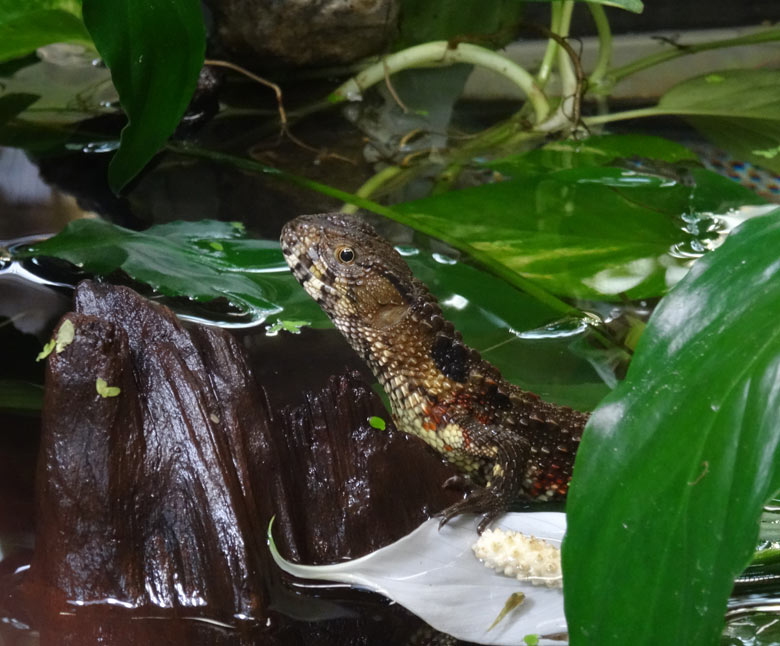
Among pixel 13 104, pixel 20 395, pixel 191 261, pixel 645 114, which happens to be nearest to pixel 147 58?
pixel 191 261

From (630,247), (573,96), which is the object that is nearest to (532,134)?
(573,96)

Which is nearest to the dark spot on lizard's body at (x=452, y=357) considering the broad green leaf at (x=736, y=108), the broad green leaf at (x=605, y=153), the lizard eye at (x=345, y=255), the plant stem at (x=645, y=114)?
the lizard eye at (x=345, y=255)

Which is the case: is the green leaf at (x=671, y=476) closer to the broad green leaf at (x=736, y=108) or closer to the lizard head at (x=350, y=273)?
the lizard head at (x=350, y=273)

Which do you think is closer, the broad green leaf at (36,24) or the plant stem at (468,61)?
the broad green leaf at (36,24)

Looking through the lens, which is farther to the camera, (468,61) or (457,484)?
(468,61)

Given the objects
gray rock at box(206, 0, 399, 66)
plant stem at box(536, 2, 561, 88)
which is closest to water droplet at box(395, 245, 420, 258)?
plant stem at box(536, 2, 561, 88)

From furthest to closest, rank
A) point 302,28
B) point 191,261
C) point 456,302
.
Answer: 1. point 302,28
2. point 456,302
3. point 191,261

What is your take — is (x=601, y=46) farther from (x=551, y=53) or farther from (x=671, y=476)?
(x=671, y=476)
